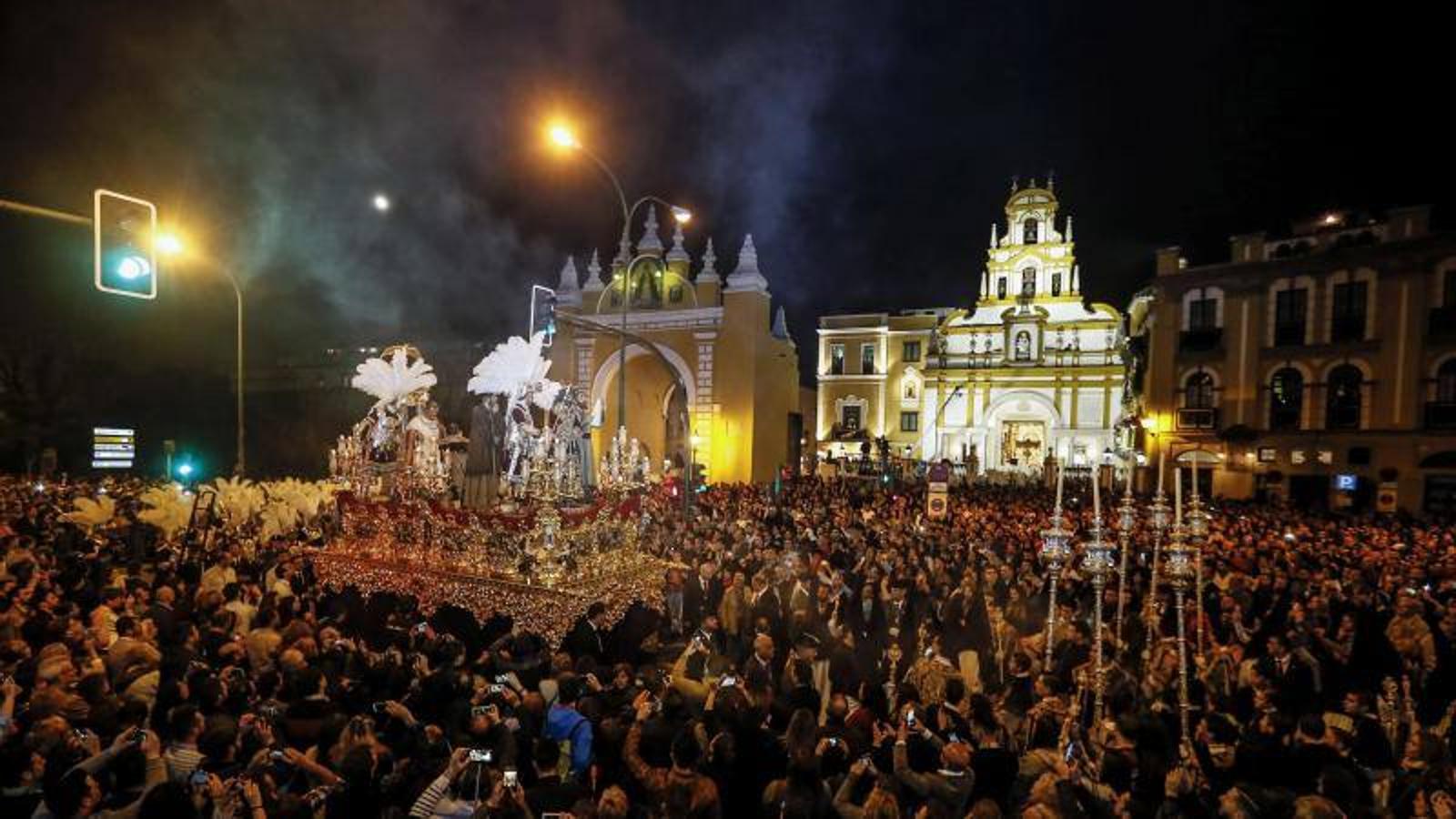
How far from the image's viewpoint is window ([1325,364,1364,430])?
1003 inches

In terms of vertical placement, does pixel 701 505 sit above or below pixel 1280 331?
below

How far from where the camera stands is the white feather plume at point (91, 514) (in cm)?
1294

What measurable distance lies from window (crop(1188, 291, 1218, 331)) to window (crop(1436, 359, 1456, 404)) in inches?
264

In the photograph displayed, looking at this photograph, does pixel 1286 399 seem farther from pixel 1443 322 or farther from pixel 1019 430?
pixel 1019 430

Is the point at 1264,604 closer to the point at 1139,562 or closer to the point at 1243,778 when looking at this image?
the point at 1139,562

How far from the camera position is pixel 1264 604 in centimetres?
930

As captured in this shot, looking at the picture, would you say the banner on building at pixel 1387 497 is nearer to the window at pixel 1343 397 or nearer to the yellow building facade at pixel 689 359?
the window at pixel 1343 397

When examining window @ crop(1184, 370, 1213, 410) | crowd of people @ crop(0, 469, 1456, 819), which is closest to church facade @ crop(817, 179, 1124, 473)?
window @ crop(1184, 370, 1213, 410)

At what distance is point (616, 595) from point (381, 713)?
528 centimetres

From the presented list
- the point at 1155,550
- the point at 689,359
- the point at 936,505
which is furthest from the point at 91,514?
the point at 689,359

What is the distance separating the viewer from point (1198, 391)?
95.2 ft

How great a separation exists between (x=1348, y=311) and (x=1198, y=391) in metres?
5.38

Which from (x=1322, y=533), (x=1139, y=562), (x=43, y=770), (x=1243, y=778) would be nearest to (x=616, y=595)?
(x=43, y=770)

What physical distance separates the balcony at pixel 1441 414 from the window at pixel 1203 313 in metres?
6.95
